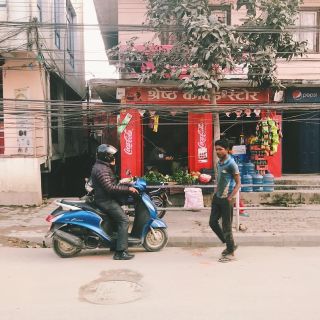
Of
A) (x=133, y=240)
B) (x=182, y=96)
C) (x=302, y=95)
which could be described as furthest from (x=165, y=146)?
(x=133, y=240)

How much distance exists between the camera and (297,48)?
988 cm

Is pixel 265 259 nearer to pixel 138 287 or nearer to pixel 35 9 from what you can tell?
pixel 138 287

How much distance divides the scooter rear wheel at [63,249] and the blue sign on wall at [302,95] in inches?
363

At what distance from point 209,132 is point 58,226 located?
6.93 metres

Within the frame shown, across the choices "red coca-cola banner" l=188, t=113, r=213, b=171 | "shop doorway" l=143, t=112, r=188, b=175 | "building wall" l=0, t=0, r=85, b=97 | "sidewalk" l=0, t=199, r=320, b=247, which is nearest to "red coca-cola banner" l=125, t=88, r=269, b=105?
"red coca-cola banner" l=188, t=113, r=213, b=171

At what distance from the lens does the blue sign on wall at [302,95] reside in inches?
518

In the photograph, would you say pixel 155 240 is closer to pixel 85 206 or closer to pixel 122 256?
pixel 122 256

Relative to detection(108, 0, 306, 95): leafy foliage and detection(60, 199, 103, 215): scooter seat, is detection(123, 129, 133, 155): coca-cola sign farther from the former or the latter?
detection(60, 199, 103, 215): scooter seat

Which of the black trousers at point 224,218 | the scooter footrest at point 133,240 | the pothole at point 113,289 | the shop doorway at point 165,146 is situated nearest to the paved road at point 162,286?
the pothole at point 113,289

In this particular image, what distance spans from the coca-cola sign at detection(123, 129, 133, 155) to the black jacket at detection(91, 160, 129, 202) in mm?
5809

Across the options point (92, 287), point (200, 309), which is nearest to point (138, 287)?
point (92, 287)

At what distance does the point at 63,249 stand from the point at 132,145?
20.1 feet

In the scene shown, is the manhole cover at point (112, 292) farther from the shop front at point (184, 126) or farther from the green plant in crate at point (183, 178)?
the shop front at point (184, 126)

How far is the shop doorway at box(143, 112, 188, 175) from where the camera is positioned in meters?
13.0
